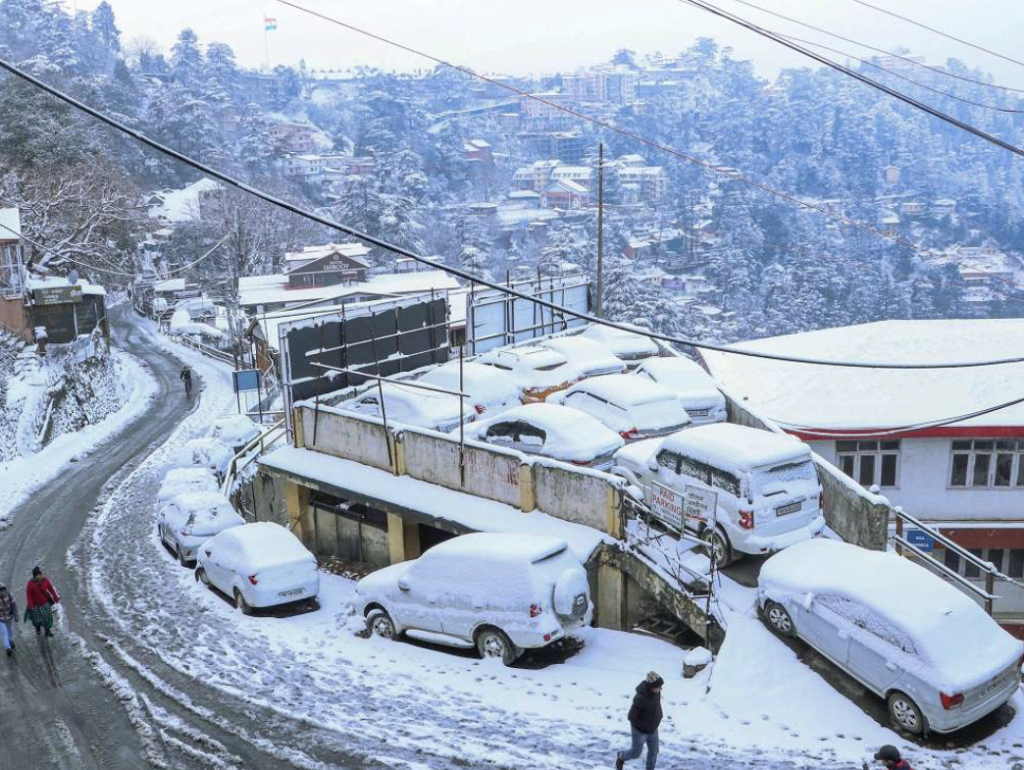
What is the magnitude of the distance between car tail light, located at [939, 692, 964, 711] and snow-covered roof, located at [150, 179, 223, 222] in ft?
254

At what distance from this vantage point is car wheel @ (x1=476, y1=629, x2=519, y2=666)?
12.9 m

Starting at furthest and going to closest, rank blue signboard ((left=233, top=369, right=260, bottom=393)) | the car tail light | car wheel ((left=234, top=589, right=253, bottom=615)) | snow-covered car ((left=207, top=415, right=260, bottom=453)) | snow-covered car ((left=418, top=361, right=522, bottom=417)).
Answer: blue signboard ((left=233, top=369, right=260, bottom=393))
snow-covered car ((left=207, top=415, right=260, bottom=453))
snow-covered car ((left=418, top=361, right=522, bottom=417))
car wheel ((left=234, top=589, right=253, bottom=615))
the car tail light

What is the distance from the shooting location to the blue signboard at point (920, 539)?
21609 mm

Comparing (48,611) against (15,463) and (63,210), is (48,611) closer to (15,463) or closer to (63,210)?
(15,463)

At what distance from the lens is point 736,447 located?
14062 mm

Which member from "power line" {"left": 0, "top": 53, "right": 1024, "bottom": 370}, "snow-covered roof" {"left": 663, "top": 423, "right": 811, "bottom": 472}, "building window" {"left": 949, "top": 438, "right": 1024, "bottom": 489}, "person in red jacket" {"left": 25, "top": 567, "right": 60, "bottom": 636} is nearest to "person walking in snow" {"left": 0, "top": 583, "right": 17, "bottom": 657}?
"person in red jacket" {"left": 25, "top": 567, "right": 60, "bottom": 636}

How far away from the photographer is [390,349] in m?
23.9

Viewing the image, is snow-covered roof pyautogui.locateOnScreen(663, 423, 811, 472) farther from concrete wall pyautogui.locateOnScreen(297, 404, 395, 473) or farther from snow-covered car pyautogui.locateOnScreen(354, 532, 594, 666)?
concrete wall pyautogui.locateOnScreen(297, 404, 395, 473)

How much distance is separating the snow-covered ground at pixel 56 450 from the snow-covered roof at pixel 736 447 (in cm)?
1827

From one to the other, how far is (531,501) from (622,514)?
6.58ft

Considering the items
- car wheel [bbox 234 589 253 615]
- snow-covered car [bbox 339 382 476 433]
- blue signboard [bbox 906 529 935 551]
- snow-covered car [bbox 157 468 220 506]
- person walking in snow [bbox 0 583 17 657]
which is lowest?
blue signboard [bbox 906 529 935 551]

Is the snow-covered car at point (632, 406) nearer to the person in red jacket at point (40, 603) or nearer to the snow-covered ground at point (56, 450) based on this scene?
the person in red jacket at point (40, 603)

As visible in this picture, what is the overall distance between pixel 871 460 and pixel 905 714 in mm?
13466

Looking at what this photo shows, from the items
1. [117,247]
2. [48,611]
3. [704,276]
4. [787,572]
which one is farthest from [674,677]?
[704,276]
